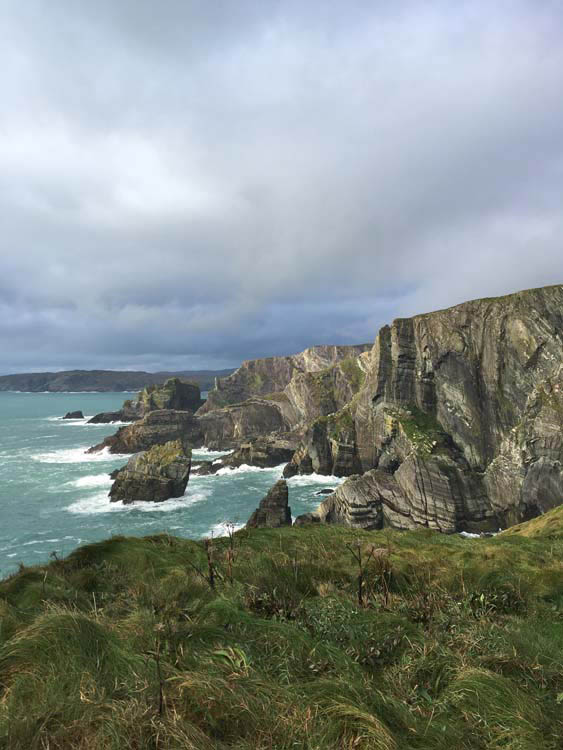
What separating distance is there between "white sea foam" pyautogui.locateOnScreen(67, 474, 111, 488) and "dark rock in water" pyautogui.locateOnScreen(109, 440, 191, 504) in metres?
9.16

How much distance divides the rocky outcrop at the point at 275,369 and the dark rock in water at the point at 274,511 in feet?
375

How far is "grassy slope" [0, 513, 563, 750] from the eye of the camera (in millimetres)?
3504

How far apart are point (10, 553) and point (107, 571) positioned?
43.0 meters

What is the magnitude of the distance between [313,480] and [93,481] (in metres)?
43.3

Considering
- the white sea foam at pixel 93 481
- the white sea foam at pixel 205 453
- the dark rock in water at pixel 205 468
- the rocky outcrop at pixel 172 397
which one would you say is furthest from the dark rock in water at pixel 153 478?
the rocky outcrop at pixel 172 397

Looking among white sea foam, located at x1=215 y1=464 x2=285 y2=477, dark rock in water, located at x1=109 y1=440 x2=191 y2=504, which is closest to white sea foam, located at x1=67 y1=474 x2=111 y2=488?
dark rock in water, located at x1=109 y1=440 x2=191 y2=504

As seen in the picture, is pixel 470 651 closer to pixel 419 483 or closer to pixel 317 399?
pixel 419 483

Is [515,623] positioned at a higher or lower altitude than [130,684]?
lower

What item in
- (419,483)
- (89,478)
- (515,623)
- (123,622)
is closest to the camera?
(123,622)

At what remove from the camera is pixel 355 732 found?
3607 millimetres

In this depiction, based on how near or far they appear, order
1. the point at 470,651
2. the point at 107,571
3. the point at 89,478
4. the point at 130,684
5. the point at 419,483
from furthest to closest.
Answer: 1. the point at 89,478
2. the point at 419,483
3. the point at 107,571
4. the point at 470,651
5. the point at 130,684

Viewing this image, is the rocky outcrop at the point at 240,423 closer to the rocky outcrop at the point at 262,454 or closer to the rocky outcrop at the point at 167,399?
the rocky outcrop at the point at 262,454

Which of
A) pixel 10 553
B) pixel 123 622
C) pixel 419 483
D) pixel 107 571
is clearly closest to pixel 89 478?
pixel 10 553

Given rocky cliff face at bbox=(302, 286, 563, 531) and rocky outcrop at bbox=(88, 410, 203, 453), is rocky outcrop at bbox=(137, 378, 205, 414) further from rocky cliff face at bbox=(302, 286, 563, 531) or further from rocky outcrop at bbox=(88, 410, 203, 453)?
rocky cliff face at bbox=(302, 286, 563, 531)
